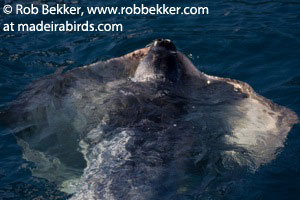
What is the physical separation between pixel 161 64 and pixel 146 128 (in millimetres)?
1171

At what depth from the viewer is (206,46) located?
9578 mm

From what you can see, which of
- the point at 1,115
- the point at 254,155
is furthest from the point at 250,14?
the point at 1,115

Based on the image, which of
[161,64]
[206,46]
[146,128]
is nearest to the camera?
[146,128]

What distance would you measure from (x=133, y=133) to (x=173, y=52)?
4.90 feet

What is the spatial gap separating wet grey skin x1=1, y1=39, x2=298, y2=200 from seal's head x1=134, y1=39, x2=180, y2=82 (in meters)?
0.01

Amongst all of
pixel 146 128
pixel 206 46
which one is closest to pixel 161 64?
pixel 146 128

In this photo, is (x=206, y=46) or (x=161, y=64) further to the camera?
(x=206, y=46)

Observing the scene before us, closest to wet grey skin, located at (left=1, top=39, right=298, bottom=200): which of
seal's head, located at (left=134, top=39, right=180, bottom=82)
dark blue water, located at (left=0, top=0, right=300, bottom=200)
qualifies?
seal's head, located at (left=134, top=39, right=180, bottom=82)

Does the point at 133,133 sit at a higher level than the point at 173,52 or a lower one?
lower

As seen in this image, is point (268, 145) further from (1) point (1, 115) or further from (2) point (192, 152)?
(1) point (1, 115)

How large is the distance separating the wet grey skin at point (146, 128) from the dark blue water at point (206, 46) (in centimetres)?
45

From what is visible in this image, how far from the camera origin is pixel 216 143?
5938mm

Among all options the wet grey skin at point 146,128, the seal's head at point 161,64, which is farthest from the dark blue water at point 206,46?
the seal's head at point 161,64

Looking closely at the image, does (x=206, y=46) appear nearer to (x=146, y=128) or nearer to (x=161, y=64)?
(x=161, y=64)
